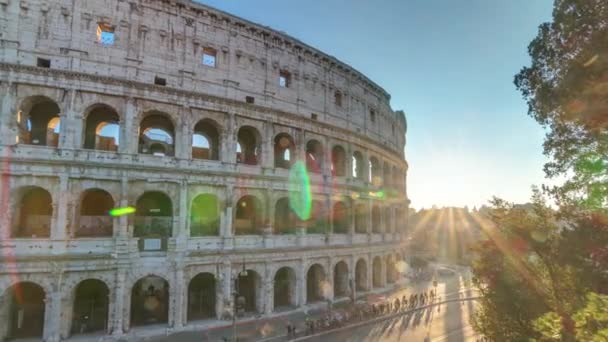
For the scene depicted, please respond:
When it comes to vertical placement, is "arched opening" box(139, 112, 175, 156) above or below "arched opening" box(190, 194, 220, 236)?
above

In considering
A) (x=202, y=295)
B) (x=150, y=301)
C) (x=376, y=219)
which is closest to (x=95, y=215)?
(x=150, y=301)

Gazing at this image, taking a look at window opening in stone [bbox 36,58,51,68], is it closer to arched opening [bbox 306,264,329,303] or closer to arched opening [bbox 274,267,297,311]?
arched opening [bbox 274,267,297,311]

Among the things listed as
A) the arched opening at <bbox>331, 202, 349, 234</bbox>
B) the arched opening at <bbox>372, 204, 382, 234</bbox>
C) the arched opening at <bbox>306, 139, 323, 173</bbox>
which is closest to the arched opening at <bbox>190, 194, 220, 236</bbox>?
the arched opening at <bbox>306, 139, 323, 173</bbox>

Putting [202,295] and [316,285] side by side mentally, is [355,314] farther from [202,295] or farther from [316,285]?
[202,295]

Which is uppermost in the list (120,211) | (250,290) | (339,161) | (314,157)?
(314,157)

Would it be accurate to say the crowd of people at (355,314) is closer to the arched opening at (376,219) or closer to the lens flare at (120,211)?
the arched opening at (376,219)

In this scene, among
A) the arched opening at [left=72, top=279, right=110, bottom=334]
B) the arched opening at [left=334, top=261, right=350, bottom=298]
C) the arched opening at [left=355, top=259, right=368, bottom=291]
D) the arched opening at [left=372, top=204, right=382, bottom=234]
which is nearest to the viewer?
the arched opening at [left=72, top=279, right=110, bottom=334]
